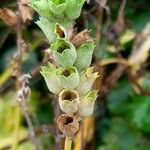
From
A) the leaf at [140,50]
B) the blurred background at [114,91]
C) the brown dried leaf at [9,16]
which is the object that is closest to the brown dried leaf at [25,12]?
the brown dried leaf at [9,16]

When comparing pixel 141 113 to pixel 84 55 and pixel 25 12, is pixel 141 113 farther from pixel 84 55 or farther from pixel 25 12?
pixel 84 55

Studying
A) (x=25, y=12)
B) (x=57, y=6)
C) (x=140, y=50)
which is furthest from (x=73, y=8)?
(x=140, y=50)

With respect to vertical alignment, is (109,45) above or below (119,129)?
above

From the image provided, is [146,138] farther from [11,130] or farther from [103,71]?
[11,130]

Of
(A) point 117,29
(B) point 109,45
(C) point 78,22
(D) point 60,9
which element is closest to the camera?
(D) point 60,9

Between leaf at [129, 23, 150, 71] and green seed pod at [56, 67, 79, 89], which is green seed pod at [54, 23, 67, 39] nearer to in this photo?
green seed pod at [56, 67, 79, 89]

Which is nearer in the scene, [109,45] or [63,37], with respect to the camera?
[63,37]

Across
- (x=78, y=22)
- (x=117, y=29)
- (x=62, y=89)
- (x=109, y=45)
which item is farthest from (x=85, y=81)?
(x=109, y=45)

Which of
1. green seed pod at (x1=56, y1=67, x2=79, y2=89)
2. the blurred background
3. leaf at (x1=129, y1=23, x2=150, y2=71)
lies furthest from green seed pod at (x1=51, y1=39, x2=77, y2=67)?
leaf at (x1=129, y1=23, x2=150, y2=71)
